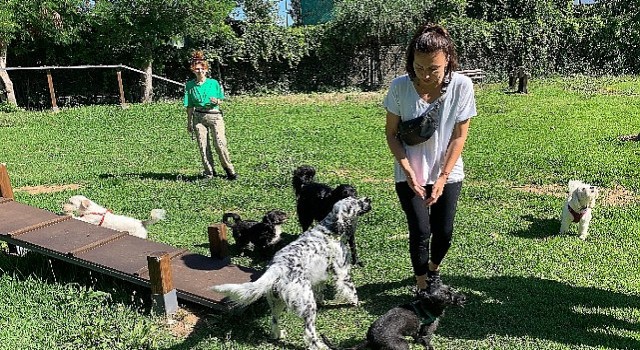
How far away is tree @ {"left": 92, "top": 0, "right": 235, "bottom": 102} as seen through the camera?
1862 centimetres

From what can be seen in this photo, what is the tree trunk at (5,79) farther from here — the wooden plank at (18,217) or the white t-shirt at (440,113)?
the white t-shirt at (440,113)

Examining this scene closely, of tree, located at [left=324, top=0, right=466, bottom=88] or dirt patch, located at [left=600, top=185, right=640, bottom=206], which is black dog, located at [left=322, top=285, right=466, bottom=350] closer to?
dirt patch, located at [left=600, top=185, right=640, bottom=206]

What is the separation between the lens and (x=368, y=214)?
6.66 m

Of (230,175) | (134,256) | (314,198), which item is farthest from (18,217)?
(230,175)

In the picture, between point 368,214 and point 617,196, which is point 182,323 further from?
point 617,196

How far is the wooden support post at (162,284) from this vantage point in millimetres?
4048

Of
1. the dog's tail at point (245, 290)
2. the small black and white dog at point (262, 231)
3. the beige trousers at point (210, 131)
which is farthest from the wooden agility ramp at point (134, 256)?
the beige trousers at point (210, 131)

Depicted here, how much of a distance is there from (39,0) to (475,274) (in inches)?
675

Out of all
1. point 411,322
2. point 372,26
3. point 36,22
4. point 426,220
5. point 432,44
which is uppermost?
point 36,22

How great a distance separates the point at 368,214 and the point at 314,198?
1.41m

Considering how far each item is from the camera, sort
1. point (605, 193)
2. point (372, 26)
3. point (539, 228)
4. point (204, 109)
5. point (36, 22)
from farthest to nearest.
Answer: point (372, 26) → point (36, 22) → point (204, 109) → point (605, 193) → point (539, 228)

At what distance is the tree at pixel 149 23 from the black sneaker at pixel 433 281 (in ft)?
54.3

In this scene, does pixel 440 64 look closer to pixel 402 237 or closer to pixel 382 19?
pixel 402 237

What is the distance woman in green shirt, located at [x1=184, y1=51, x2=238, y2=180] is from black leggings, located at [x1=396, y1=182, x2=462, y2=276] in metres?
4.88
